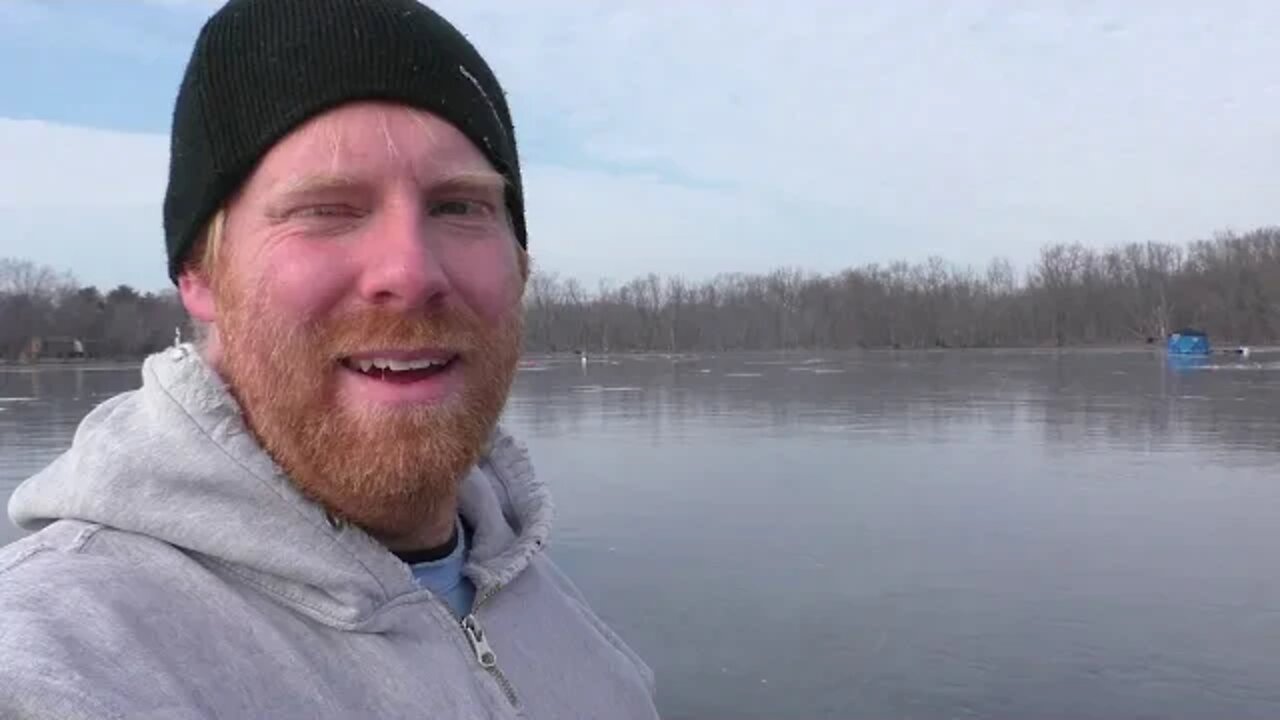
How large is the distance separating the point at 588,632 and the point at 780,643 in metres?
5.48

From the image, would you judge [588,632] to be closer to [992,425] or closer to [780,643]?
[780,643]

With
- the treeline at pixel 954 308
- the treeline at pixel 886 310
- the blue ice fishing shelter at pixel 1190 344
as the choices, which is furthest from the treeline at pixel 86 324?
the blue ice fishing shelter at pixel 1190 344

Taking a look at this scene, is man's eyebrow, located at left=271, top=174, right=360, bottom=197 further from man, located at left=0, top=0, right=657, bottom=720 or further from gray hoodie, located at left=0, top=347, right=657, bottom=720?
gray hoodie, located at left=0, top=347, right=657, bottom=720

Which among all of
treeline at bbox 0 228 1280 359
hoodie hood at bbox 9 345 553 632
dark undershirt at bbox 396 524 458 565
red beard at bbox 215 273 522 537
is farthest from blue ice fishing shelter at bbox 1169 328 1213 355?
hoodie hood at bbox 9 345 553 632

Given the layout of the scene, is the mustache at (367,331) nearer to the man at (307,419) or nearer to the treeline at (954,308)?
the man at (307,419)

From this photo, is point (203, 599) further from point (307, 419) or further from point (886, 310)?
point (886, 310)

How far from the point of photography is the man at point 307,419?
119 centimetres

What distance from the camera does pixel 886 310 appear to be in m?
111

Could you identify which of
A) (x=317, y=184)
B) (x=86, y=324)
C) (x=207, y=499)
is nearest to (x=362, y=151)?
(x=317, y=184)

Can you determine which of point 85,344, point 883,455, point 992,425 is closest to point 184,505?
point 883,455

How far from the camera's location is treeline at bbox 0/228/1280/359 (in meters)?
89.9

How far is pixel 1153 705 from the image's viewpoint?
5.90m

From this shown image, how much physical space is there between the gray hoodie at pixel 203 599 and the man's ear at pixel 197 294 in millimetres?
96

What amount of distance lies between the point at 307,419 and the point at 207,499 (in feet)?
0.57
